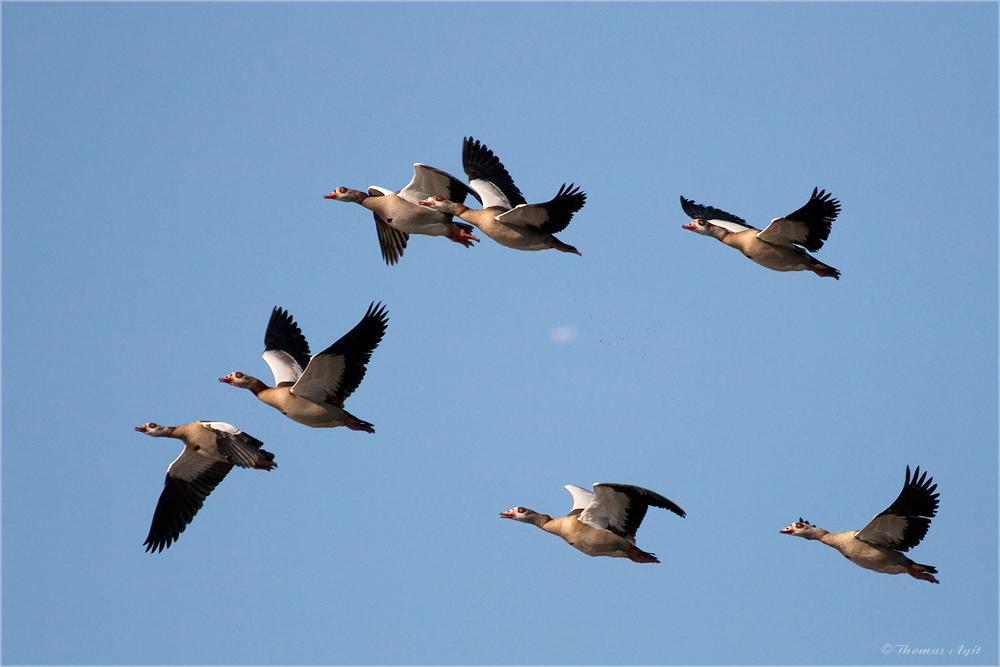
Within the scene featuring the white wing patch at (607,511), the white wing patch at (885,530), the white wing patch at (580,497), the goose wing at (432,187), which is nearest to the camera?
the white wing patch at (607,511)

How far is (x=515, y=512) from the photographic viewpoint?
57.6 feet

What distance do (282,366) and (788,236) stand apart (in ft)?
25.9

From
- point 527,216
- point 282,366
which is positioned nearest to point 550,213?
point 527,216

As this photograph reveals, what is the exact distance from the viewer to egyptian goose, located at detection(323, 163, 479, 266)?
62.5ft

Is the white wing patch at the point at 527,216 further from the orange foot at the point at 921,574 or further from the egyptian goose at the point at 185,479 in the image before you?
the orange foot at the point at 921,574

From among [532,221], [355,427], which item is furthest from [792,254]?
[355,427]

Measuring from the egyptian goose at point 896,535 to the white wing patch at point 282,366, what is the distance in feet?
27.0

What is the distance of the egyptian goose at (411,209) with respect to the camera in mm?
19062

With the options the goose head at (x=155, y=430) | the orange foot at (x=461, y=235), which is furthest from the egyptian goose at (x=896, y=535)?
the goose head at (x=155, y=430)

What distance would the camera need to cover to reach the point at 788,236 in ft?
57.5

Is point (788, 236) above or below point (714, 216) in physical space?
below

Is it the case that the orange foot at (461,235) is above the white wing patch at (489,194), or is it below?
below

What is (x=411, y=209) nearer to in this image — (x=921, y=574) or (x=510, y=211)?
(x=510, y=211)

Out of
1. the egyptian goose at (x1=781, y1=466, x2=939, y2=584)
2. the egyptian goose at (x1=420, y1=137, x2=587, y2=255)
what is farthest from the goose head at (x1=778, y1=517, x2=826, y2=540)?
the egyptian goose at (x1=420, y1=137, x2=587, y2=255)
